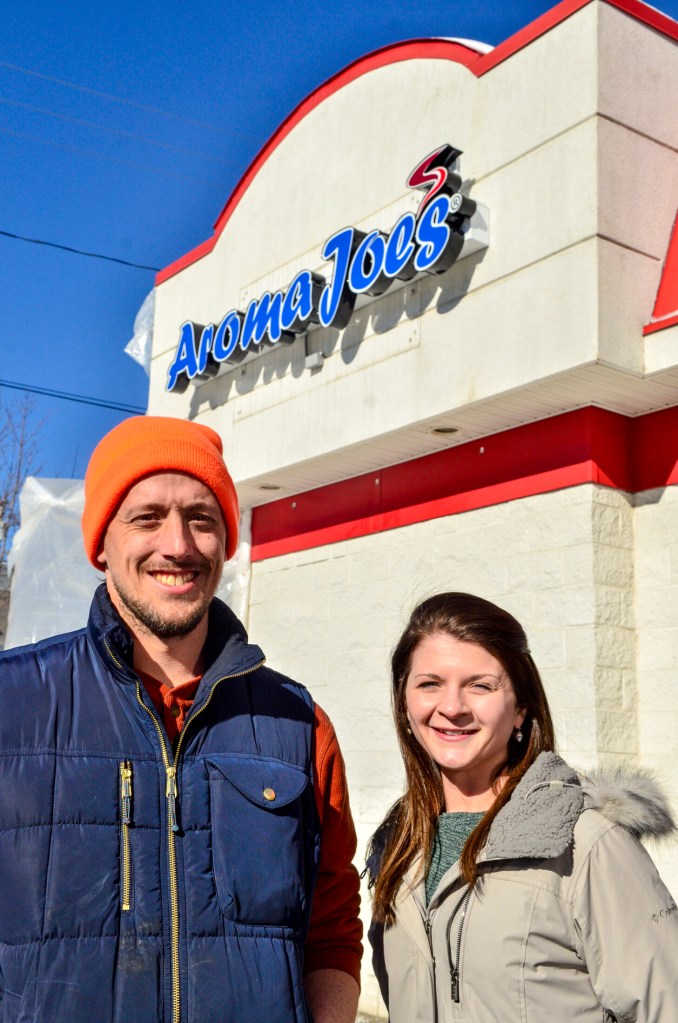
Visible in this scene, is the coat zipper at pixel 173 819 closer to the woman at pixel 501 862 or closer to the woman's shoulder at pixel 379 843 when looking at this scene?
the woman at pixel 501 862

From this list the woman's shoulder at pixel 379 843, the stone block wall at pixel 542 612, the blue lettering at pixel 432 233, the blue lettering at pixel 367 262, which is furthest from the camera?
the blue lettering at pixel 367 262

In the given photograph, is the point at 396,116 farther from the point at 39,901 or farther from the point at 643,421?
the point at 39,901

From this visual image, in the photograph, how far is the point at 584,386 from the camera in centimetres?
659

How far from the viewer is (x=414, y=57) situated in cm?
816

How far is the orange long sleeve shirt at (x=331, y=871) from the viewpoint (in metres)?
2.59

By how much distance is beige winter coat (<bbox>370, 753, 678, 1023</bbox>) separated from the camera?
2.32 m

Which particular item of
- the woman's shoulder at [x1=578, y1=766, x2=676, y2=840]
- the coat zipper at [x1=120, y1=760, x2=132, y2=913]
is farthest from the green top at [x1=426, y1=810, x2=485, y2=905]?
the coat zipper at [x1=120, y1=760, x2=132, y2=913]

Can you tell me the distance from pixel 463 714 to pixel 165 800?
0.83 metres

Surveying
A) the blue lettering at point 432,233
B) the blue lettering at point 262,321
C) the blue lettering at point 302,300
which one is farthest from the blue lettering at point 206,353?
the blue lettering at point 432,233

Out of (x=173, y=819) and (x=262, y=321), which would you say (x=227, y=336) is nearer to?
(x=262, y=321)

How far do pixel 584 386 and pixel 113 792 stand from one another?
16.2 feet

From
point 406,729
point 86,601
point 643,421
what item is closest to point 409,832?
point 406,729

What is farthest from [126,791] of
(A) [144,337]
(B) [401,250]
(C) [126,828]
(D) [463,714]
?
(A) [144,337]

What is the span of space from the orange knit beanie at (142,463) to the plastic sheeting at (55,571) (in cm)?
687
